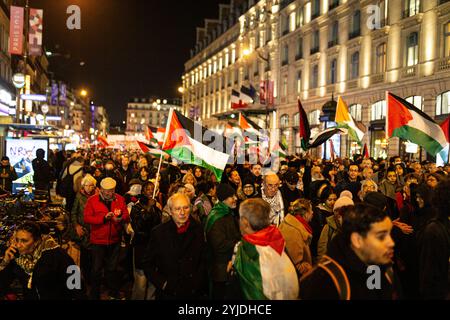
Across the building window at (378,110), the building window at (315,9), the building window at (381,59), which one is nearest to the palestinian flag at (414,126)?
the building window at (378,110)

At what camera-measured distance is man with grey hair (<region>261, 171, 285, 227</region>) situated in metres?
7.13

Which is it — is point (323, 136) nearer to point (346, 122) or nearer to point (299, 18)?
point (346, 122)

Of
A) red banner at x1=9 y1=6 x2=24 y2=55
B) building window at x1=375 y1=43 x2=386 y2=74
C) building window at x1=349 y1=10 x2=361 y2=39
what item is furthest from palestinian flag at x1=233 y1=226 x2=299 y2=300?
building window at x1=349 y1=10 x2=361 y2=39

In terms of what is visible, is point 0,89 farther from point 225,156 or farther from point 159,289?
point 159,289

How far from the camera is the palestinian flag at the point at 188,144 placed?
27.4 ft

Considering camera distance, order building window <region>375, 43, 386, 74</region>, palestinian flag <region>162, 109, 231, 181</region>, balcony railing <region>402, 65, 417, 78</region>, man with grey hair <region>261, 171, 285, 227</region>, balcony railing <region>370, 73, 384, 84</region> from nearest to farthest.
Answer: man with grey hair <region>261, 171, 285, 227</region> < palestinian flag <region>162, 109, 231, 181</region> < balcony railing <region>402, 65, 417, 78</region> < balcony railing <region>370, 73, 384, 84</region> < building window <region>375, 43, 386, 74</region>

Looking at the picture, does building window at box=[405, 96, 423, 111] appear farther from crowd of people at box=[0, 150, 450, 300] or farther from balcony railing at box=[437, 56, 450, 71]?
crowd of people at box=[0, 150, 450, 300]

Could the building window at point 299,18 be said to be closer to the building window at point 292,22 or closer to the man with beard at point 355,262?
the building window at point 292,22

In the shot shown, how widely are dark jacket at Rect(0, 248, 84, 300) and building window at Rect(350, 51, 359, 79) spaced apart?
110 feet

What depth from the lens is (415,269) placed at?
4.90m

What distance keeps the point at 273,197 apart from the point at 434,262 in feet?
11.1

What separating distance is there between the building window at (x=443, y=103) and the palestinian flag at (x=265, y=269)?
82.7ft

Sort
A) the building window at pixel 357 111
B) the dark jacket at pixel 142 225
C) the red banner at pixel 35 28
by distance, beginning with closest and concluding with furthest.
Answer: the dark jacket at pixel 142 225 → the red banner at pixel 35 28 → the building window at pixel 357 111

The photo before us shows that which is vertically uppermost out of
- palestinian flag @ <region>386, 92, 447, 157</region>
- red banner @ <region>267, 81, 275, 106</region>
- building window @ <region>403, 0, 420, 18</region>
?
building window @ <region>403, 0, 420, 18</region>
